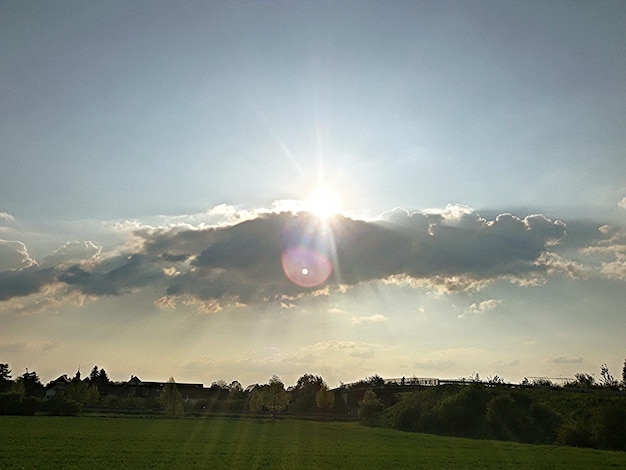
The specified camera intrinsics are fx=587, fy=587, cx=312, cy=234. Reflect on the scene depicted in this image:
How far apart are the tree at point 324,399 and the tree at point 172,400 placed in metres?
35.8

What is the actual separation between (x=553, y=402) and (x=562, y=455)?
28967 millimetres

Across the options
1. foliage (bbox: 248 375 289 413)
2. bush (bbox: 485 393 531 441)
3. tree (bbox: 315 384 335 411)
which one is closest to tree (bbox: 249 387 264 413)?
foliage (bbox: 248 375 289 413)

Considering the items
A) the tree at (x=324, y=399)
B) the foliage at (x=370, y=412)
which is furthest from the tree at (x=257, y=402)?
the foliage at (x=370, y=412)

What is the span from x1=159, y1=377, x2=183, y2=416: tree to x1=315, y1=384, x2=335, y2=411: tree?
35754 mm

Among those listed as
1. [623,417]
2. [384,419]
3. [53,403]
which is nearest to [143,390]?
[53,403]

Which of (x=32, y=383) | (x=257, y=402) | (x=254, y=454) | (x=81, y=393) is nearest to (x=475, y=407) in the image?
(x=254, y=454)

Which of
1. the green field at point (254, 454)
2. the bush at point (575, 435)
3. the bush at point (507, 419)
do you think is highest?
the bush at point (507, 419)

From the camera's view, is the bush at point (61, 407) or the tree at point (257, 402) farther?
the tree at point (257, 402)

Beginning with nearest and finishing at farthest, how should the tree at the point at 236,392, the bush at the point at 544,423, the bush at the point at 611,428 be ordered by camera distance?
the bush at the point at 611,428 < the bush at the point at 544,423 < the tree at the point at 236,392

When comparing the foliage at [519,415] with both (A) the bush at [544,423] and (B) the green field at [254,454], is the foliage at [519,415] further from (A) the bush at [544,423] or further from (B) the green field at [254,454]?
(B) the green field at [254,454]

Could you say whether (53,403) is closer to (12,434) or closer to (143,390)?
(12,434)

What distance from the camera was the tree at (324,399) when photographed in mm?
132625

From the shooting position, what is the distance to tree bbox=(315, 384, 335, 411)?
13262 centimetres

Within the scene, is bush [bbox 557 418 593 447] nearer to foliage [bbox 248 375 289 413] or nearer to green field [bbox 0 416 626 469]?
green field [bbox 0 416 626 469]
